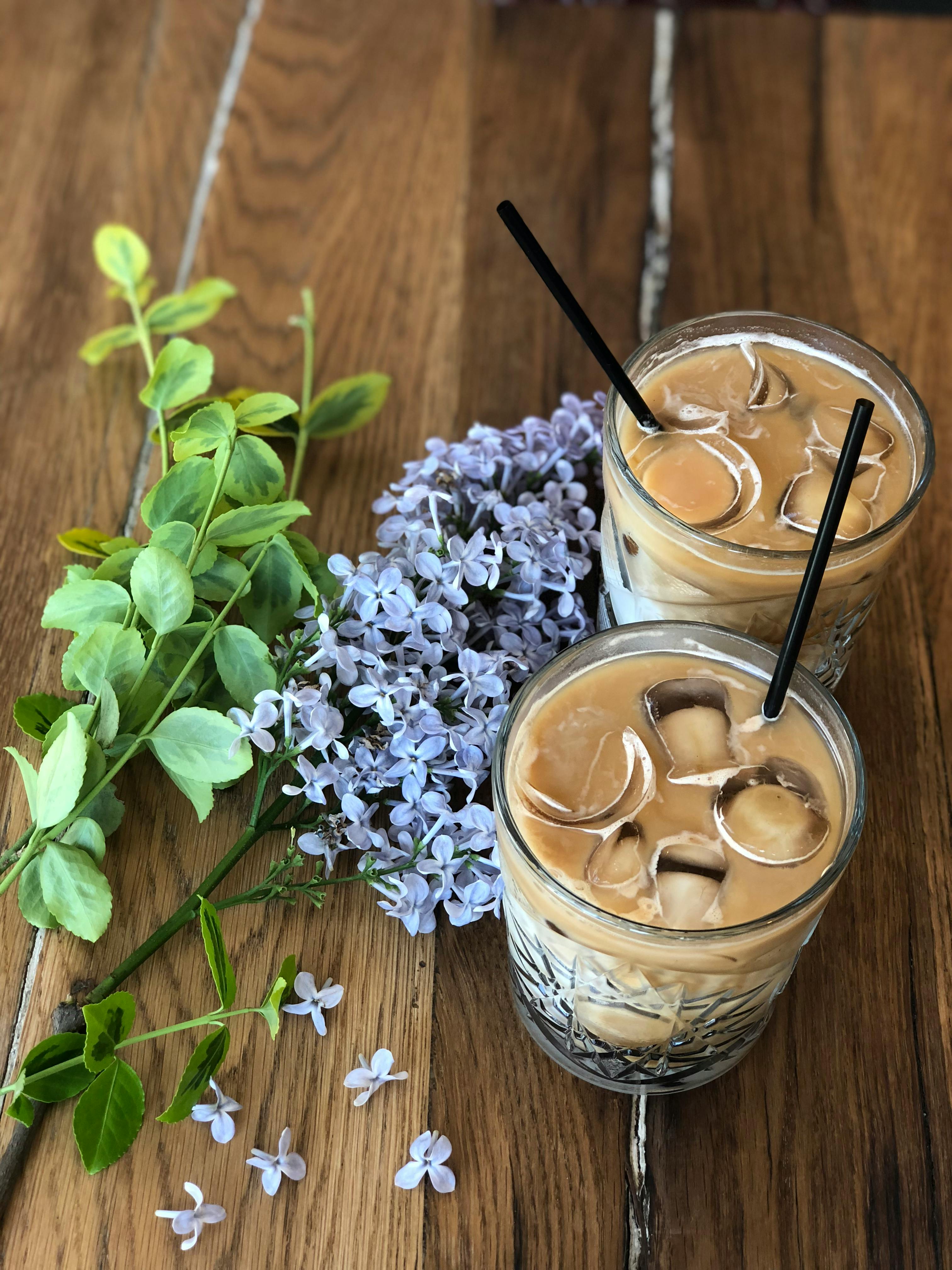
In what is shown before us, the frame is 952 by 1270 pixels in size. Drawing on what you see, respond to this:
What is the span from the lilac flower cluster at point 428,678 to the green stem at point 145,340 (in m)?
0.25

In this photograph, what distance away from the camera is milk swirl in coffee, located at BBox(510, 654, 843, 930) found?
825mm

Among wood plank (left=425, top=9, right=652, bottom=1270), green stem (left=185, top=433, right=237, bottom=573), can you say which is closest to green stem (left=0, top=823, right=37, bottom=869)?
green stem (left=185, top=433, right=237, bottom=573)

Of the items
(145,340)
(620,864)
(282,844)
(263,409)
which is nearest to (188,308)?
(145,340)

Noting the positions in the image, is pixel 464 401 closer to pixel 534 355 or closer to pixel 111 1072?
pixel 534 355

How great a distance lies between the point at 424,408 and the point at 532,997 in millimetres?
708

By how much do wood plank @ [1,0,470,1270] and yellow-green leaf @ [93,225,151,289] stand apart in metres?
0.10

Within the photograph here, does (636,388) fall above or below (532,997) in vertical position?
above

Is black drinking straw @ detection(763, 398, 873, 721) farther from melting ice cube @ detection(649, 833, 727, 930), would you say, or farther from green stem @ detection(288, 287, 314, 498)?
green stem @ detection(288, 287, 314, 498)

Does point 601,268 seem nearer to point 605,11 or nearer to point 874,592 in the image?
point 605,11

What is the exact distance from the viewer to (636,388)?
1127mm

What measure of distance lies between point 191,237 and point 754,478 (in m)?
0.86

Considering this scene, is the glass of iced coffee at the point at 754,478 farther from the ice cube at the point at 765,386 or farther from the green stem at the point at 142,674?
the green stem at the point at 142,674

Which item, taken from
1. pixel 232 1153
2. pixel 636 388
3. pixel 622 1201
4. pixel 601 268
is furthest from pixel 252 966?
pixel 601 268

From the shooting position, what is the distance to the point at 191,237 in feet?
4.99
